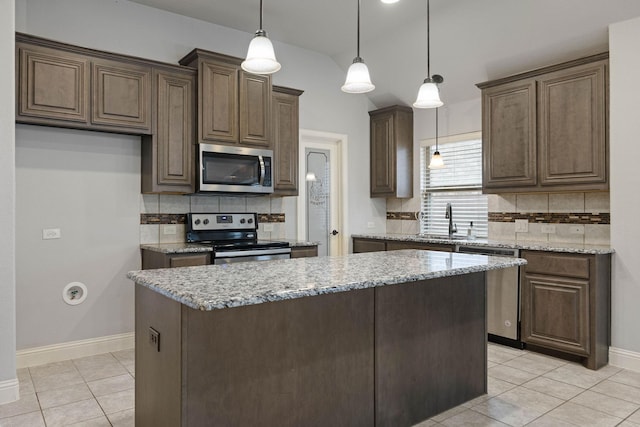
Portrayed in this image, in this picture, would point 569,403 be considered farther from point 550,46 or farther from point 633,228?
point 550,46

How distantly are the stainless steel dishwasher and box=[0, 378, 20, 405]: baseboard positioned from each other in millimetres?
3620

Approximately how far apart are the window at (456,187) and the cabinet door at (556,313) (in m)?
1.15

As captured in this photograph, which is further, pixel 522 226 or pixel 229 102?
pixel 522 226

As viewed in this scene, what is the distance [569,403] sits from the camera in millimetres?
2779

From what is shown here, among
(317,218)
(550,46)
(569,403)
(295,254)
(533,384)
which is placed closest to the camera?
(569,403)

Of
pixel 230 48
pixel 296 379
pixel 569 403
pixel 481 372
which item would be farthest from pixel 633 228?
pixel 230 48

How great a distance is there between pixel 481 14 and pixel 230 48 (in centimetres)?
239

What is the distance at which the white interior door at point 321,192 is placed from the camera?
514 centimetres

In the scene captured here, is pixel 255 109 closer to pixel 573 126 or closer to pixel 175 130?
pixel 175 130

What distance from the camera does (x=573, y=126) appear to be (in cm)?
368

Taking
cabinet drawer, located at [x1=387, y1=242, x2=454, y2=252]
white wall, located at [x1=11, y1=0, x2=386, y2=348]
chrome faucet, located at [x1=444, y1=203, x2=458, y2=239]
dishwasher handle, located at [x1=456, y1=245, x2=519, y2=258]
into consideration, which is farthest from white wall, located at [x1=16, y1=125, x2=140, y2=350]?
chrome faucet, located at [x1=444, y1=203, x2=458, y2=239]

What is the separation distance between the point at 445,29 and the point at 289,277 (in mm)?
3259

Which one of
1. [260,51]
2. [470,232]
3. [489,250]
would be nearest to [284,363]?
[260,51]

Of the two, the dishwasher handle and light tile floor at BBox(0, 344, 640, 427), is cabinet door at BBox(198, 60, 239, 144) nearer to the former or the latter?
light tile floor at BBox(0, 344, 640, 427)
